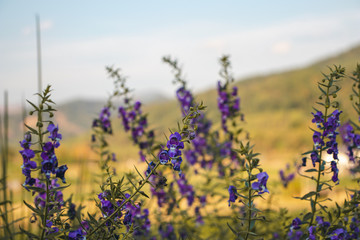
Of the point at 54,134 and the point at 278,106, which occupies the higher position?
the point at 278,106

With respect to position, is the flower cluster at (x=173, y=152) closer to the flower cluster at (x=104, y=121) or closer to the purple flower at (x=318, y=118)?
the purple flower at (x=318, y=118)

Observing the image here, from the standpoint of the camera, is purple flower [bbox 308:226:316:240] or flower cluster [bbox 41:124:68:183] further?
purple flower [bbox 308:226:316:240]

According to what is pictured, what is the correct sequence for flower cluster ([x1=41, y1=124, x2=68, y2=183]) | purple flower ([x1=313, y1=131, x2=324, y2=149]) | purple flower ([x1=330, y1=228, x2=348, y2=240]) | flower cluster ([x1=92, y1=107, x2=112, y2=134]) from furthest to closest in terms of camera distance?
flower cluster ([x1=92, y1=107, x2=112, y2=134]) < purple flower ([x1=313, y1=131, x2=324, y2=149]) < purple flower ([x1=330, y1=228, x2=348, y2=240]) < flower cluster ([x1=41, y1=124, x2=68, y2=183])

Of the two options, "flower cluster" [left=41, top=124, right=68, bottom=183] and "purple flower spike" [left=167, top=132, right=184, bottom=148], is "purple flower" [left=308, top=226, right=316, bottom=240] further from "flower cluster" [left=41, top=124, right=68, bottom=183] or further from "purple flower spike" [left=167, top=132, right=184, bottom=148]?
"flower cluster" [left=41, top=124, right=68, bottom=183]

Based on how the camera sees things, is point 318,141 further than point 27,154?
Yes

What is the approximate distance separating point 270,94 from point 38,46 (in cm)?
13891

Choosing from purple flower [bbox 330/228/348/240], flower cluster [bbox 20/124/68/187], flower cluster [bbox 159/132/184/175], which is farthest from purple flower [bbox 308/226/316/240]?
flower cluster [bbox 20/124/68/187]

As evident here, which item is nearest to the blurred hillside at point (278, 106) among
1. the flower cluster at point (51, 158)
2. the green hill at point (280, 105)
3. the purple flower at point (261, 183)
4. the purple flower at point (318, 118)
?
the green hill at point (280, 105)

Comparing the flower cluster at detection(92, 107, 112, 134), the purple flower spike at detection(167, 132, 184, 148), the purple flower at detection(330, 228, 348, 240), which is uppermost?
the flower cluster at detection(92, 107, 112, 134)

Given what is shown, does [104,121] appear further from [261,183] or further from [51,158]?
[261,183]

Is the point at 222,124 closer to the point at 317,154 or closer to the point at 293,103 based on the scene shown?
the point at 317,154

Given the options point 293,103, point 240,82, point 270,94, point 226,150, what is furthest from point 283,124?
point 226,150

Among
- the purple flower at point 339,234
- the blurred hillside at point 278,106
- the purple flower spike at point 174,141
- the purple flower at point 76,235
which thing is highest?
the blurred hillside at point 278,106

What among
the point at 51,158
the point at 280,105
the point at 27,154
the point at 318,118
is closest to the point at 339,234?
the point at 318,118
